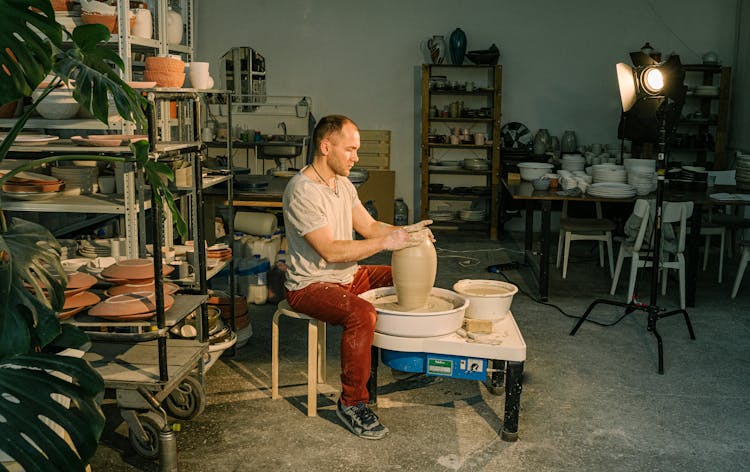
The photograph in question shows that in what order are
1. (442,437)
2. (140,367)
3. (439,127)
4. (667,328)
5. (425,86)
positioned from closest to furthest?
(140,367) → (442,437) → (667,328) → (425,86) → (439,127)

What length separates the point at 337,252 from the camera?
11.6 feet

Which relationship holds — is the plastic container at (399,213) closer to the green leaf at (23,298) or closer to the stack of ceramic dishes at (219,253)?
the stack of ceramic dishes at (219,253)

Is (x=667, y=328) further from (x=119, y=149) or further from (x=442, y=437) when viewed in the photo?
(x=119, y=149)

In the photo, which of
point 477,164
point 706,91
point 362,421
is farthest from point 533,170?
point 362,421

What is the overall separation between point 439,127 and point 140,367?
5.97 metres

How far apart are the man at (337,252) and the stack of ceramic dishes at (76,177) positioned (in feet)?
3.32

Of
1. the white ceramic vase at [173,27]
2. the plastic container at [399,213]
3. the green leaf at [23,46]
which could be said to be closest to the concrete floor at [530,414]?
the green leaf at [23,46]

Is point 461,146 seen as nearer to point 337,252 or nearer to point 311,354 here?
point 337,252

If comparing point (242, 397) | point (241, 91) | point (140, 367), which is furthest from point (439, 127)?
point (140, 367)

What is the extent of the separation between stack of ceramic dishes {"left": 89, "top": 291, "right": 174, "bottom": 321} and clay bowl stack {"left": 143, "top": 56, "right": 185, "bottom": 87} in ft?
3.93

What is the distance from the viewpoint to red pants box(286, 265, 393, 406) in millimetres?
3336

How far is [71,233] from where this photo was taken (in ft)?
15.4

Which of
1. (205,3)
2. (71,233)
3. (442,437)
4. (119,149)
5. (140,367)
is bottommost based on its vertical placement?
(442,437)

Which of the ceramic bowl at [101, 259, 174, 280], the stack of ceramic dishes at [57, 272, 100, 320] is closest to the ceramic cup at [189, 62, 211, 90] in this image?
the ceramic bowl at [101, 259, 174, 280]
